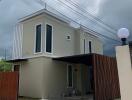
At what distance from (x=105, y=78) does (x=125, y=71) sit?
789 centimetres

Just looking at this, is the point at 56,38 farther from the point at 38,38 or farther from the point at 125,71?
the point at 125,71

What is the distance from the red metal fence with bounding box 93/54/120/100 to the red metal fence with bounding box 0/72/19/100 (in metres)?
4.85

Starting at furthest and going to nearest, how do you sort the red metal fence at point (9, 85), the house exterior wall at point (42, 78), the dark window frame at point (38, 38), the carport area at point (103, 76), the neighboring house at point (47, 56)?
the dark window frame at point (38, 38) → the neighboring house at point (47, 56) → the house exterior wall at point (42, 78) → the carport area at point (103, 76) → the red metal fence at point (9, 85)

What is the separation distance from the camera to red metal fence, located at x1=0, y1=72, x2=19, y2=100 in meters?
13.1

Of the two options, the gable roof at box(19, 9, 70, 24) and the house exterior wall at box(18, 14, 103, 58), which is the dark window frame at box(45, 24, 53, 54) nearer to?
the house exterior wall at box(18, 14, 103, 58)

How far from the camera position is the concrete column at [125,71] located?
676 centimetres

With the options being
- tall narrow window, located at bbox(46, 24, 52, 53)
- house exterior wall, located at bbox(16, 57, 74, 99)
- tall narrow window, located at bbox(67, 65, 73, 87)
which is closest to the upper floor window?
tall narrow window, located at bbox(46, 24, 52, 53)

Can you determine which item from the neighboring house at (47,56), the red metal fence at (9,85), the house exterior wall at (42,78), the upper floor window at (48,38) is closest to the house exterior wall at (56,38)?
the neighboring house at (47,56)

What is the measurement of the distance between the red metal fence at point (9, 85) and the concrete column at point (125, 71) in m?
7.77

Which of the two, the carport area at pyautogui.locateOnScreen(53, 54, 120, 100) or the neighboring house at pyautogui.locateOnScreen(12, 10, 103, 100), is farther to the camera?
the neighboring house at pyautogui.locateOnScreen(12, 10, 103, 100)

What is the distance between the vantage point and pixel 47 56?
16484 millimetres

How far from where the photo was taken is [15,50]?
63.3 feet

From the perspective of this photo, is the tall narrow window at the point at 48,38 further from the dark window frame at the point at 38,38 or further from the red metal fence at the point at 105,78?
the red metal fence at the point at 105,78

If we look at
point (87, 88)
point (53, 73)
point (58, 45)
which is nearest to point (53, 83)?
point (53, 73)
